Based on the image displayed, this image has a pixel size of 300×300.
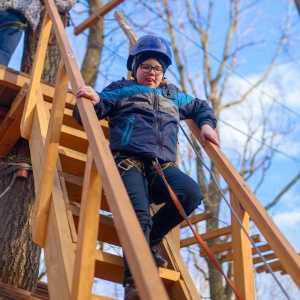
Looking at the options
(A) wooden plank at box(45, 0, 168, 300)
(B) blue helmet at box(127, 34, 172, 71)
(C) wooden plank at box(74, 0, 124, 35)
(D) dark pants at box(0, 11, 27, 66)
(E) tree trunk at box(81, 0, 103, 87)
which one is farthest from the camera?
(E) tree trunk at box(81, 0, 103, 87)

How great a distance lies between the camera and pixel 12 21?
577cm

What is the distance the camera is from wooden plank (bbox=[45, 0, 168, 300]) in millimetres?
1880

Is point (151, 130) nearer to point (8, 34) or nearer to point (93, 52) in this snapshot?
point (8, 34)

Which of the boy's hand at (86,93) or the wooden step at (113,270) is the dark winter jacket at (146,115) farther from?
the wooden step at (113,270)

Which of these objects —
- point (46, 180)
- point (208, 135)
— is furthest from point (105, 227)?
point (208, 135)

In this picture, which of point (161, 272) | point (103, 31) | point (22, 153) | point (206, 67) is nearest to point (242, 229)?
point (161, 272)

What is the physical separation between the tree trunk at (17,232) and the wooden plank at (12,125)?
0.33ft

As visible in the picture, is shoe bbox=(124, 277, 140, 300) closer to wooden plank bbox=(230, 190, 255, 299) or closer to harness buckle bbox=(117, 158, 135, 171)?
wooden plank bbox=(230, 190, 255, 299)

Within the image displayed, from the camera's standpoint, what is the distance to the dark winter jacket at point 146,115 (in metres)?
3.50

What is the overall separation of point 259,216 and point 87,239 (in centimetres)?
82

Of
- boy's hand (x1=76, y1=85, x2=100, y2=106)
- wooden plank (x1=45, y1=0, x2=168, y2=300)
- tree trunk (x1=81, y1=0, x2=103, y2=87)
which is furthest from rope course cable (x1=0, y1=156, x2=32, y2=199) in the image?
tree trunk (x1=81, y1=0, x2=103, y2=87)

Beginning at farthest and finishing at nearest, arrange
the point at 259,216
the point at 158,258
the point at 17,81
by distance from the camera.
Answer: the point at 17,81 < the point at 158,258 < the point at 259,216

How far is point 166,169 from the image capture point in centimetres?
354

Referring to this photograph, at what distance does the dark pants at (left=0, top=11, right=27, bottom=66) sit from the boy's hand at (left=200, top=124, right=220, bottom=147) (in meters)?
2.66
